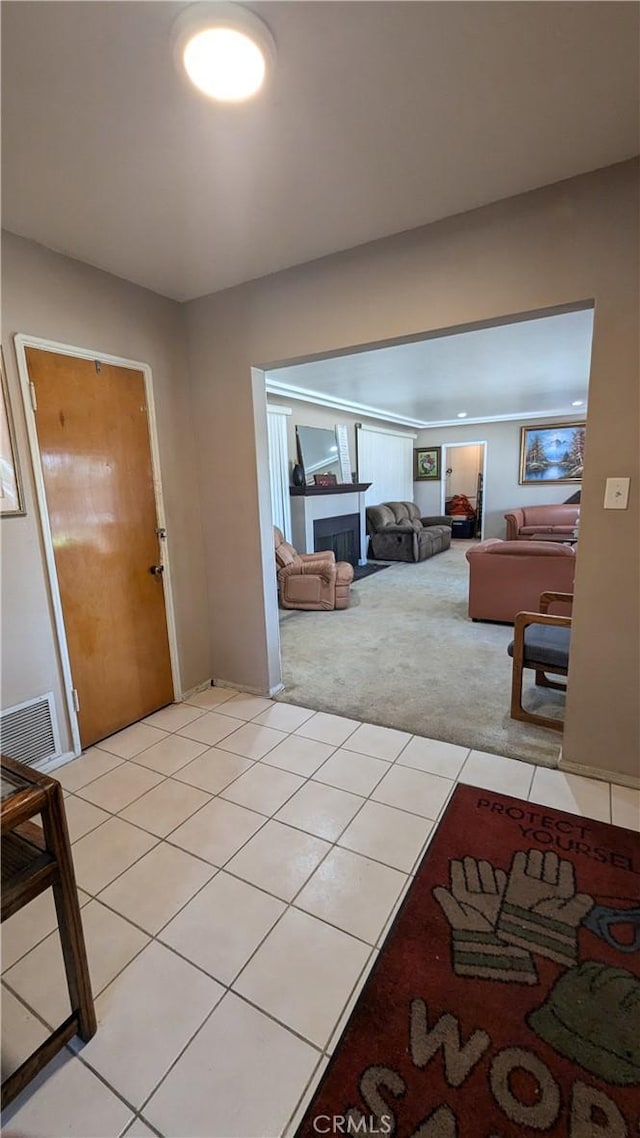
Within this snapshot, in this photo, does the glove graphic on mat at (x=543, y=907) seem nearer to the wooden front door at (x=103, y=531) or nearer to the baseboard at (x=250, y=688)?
the baseboard at (x=250, y=688)

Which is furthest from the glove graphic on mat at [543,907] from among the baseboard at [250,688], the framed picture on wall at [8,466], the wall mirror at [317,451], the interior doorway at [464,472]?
the interior doorway at [464,472]

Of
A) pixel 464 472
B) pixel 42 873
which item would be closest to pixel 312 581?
pixel 42 873

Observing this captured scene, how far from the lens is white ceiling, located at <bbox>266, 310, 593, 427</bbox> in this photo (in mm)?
3801

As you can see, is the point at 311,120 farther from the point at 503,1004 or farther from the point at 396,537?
the point at 396,537

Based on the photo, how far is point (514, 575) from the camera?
13.4ft

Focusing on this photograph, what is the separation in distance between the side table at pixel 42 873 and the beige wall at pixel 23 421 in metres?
1.17

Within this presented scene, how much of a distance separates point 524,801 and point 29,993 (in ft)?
5.94

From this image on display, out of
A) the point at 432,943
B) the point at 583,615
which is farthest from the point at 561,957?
the point at 583,615

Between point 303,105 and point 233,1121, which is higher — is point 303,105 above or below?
above

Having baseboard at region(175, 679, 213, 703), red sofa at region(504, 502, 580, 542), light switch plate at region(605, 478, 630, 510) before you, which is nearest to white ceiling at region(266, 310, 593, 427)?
light switch plate at region(605, 478, 630, 510)

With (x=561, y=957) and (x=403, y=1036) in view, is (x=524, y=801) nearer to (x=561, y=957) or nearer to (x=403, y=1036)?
(x=561, y=957)

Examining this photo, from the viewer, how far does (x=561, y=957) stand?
1330 mm

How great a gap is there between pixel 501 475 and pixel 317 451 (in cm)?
430

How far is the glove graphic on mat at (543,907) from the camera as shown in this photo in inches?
53.9
